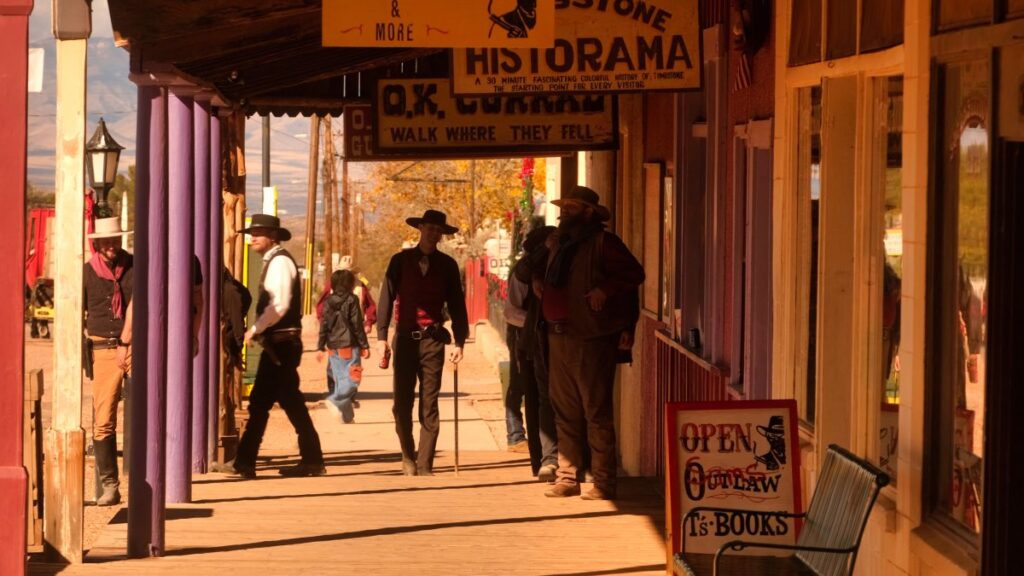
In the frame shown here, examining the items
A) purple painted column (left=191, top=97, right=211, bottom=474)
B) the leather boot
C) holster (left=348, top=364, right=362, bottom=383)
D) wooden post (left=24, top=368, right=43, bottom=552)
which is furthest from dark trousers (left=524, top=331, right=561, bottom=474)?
holster (left=348, top=364, right=362, bottom=383)

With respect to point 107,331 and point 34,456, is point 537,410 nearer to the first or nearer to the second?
point 107,331

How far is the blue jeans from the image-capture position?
68.4 feet

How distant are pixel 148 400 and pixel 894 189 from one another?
431 centimetres

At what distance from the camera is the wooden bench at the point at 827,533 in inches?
223

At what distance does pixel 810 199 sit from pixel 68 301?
4045mm

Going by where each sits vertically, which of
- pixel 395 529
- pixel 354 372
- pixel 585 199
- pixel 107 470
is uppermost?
pixel 585 199

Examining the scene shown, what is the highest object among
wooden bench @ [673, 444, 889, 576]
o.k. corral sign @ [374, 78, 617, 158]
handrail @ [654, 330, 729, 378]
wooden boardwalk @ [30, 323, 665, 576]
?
o.k. corral sign @ [374, 78, 617, 158]

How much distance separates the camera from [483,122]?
42.6 ft

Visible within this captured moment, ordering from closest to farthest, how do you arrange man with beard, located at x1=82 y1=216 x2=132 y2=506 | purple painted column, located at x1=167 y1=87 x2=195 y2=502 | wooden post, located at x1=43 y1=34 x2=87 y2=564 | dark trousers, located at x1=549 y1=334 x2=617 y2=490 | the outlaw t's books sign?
the outlaw t's books sign < wooden post, located at x1=43 y1=34 x2=87 y2=564 < purple painted column, located at x1=167 y1=87 x2=195 y2=502 < dark trousers, located at x1=549 y1=334 x2=617 y2=490 < man with beard, located at x1=82 y1=216 x2=132 y2=506

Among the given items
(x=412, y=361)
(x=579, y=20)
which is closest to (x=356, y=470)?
(x=412, y=361)

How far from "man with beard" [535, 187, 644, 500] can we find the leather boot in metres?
2.96

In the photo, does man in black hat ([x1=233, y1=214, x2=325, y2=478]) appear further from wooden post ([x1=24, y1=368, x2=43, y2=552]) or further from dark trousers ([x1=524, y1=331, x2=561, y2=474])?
wooden post ([x1=24, y1=368, x2=43, y2=552])

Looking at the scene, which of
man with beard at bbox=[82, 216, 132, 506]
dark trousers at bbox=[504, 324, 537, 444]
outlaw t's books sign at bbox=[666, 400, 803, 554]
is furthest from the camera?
dark trousers at bbox=[504, 324, 537, 444]

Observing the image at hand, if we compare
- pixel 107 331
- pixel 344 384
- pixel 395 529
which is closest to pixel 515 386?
pixel 107 331
